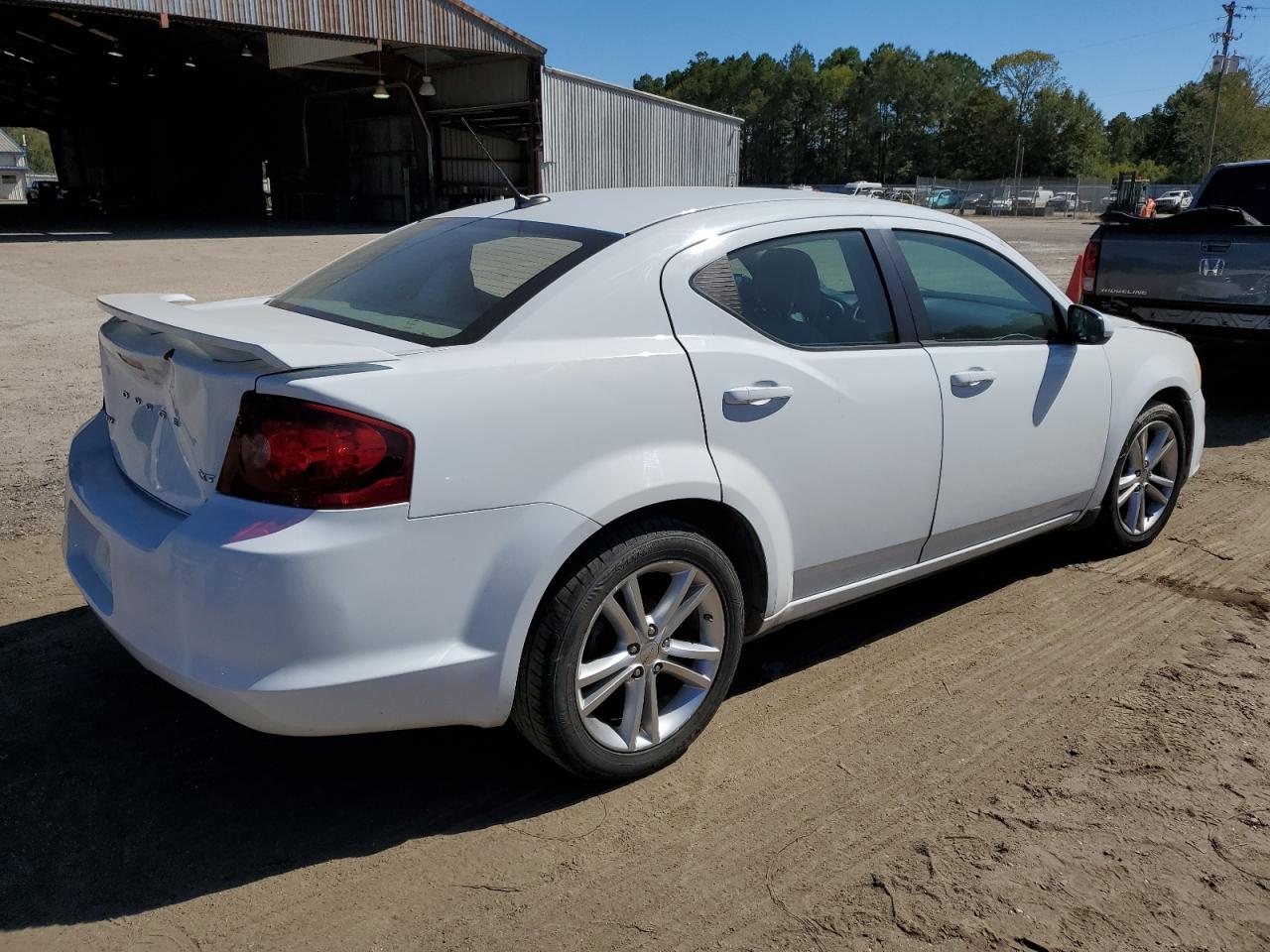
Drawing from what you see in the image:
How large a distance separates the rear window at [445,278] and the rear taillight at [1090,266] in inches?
244

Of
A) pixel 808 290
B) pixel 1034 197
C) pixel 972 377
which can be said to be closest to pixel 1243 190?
pixel 972 377

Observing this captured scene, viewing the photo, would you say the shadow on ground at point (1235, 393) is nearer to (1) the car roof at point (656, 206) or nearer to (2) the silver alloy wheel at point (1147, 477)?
(2) the silver alloy wheel at point (1147, 477)

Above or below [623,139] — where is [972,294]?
below

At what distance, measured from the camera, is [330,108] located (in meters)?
37.8

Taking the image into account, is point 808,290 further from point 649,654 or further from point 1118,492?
point 1118,492

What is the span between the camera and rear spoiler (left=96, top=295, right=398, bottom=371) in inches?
93.4

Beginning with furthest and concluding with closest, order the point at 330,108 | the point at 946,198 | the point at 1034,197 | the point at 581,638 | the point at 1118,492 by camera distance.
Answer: the point at 1034,197 → the point at 946,198 → the point at 330,108 → the point at 1118,492 → the point at 581,638

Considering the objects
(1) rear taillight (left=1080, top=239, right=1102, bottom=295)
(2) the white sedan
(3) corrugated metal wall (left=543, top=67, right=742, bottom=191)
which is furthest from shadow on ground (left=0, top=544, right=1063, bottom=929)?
(3) corrugated metal wall (left=543, top=67, right=742, bottom=191)

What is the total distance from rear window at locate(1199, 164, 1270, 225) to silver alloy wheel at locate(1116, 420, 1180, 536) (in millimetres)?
5662

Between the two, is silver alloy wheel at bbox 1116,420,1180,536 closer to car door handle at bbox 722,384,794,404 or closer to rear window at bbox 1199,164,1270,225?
car door handle at bbox 722,384,794,404

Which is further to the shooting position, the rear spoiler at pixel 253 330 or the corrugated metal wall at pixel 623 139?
the corrugated metal wall at pixel 623 139

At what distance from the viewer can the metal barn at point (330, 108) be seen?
80.0 feet

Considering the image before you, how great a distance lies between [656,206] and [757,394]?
766 millimetres

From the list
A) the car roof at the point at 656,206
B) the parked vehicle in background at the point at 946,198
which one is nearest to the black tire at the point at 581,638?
the car roof at the point at 656,206
